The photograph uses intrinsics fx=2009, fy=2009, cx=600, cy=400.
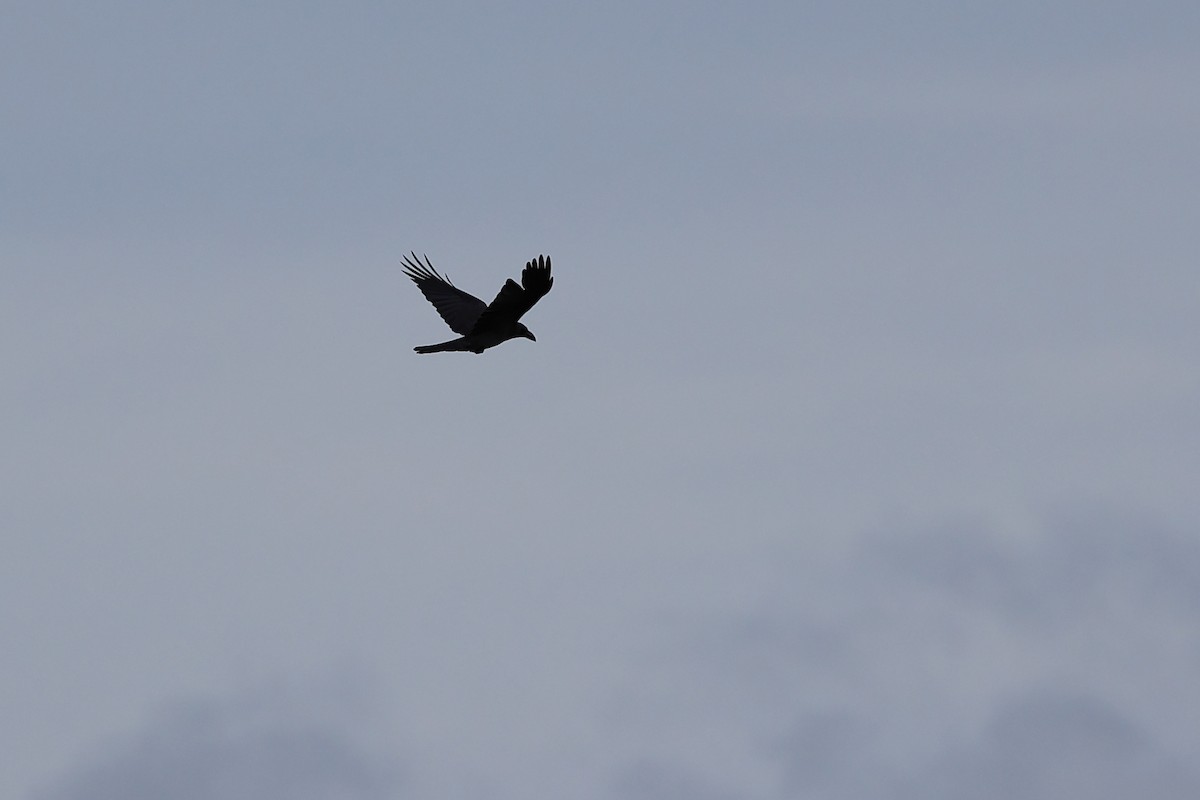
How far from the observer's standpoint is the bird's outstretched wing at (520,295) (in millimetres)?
41250

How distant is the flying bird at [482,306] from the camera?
41.7 metres

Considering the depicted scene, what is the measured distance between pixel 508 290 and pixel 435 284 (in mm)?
7850

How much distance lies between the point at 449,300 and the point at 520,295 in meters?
6.74

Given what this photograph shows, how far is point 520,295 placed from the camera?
42.3m

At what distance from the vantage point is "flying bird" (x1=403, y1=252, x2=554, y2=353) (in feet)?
137

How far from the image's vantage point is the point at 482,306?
48188 mm

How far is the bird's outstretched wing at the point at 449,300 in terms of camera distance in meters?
47.5

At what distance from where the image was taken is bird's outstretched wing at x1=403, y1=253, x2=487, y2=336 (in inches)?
1870

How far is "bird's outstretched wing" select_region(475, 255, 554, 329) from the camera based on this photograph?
41250 mm

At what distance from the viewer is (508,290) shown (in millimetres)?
42000

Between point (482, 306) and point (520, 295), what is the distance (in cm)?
599

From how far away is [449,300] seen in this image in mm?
48750

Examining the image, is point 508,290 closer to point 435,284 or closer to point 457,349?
point 457,349

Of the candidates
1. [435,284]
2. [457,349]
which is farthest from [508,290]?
[435,284]
